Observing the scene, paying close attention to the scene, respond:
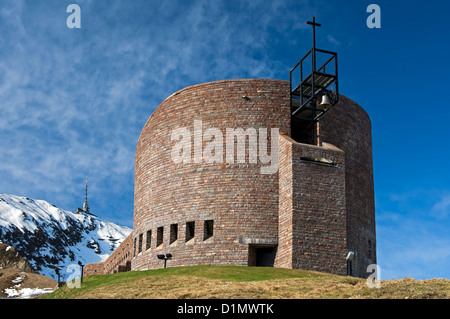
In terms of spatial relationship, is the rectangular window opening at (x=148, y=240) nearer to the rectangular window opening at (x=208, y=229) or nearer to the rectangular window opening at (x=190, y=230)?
the rectangular window opening at (x=190, y=230)

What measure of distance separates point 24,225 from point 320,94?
548 ft

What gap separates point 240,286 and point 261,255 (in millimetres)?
9297

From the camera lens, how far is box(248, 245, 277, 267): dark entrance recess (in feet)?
104

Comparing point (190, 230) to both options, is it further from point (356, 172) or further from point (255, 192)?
point (356, 172)

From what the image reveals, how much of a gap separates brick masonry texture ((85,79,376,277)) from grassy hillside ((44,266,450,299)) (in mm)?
2416

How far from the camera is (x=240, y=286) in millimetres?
22922

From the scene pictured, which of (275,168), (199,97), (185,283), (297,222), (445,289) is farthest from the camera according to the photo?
(199,97)

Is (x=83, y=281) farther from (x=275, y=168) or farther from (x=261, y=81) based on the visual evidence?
(x=261, y=81)

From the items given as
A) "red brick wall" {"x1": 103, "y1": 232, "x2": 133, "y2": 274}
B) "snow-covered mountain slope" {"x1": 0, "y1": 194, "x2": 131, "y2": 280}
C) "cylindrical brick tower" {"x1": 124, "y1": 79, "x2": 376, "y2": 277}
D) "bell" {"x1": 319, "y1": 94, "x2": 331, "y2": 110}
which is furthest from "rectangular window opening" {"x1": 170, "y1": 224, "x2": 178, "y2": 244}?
"snow-covered mountain slope" {"x1": 0, "y1": 194, "x2": 131, "y2": 280}

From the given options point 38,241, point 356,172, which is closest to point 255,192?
point 356,172

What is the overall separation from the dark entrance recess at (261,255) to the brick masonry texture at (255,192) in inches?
5.5
